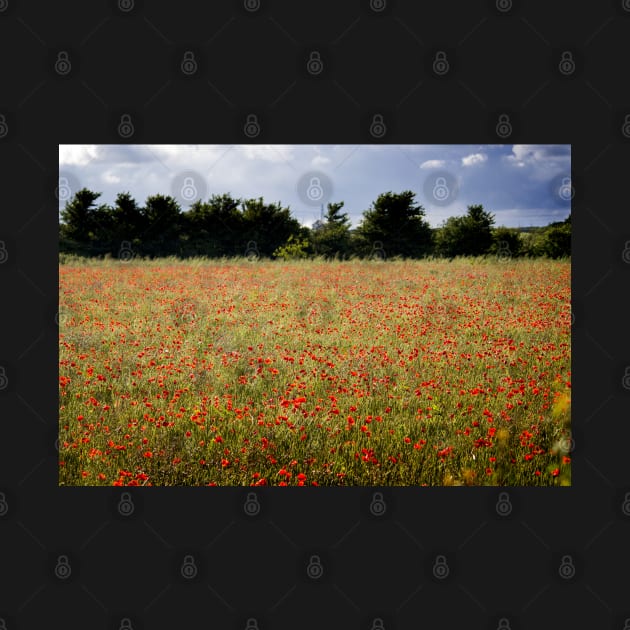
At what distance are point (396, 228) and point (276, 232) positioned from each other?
2.05 m

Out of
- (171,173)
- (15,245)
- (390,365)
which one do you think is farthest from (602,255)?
(15,245)

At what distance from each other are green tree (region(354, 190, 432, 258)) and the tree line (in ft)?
0.05

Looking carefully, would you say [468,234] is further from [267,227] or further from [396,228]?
[267,227]

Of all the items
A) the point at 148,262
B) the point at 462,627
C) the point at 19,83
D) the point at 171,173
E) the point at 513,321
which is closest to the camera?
the point at 462,627

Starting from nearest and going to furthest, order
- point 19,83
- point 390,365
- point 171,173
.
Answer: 1. point 19,83
2. point 171,173
3. point 390,365

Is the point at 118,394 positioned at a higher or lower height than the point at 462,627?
higher

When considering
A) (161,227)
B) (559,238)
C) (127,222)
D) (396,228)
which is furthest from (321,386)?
(127,222)

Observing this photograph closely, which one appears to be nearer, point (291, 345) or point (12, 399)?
point (12, 399)

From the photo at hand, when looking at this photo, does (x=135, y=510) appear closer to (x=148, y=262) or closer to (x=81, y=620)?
(x=81, y=620)

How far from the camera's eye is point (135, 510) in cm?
293

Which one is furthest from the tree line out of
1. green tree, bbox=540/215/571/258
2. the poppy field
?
the poppy field

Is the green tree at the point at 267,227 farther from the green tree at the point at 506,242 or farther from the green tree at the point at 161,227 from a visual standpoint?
the green tree at the point at 506,242

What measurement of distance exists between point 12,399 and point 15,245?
1.06 m

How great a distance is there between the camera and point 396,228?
5395 mm
